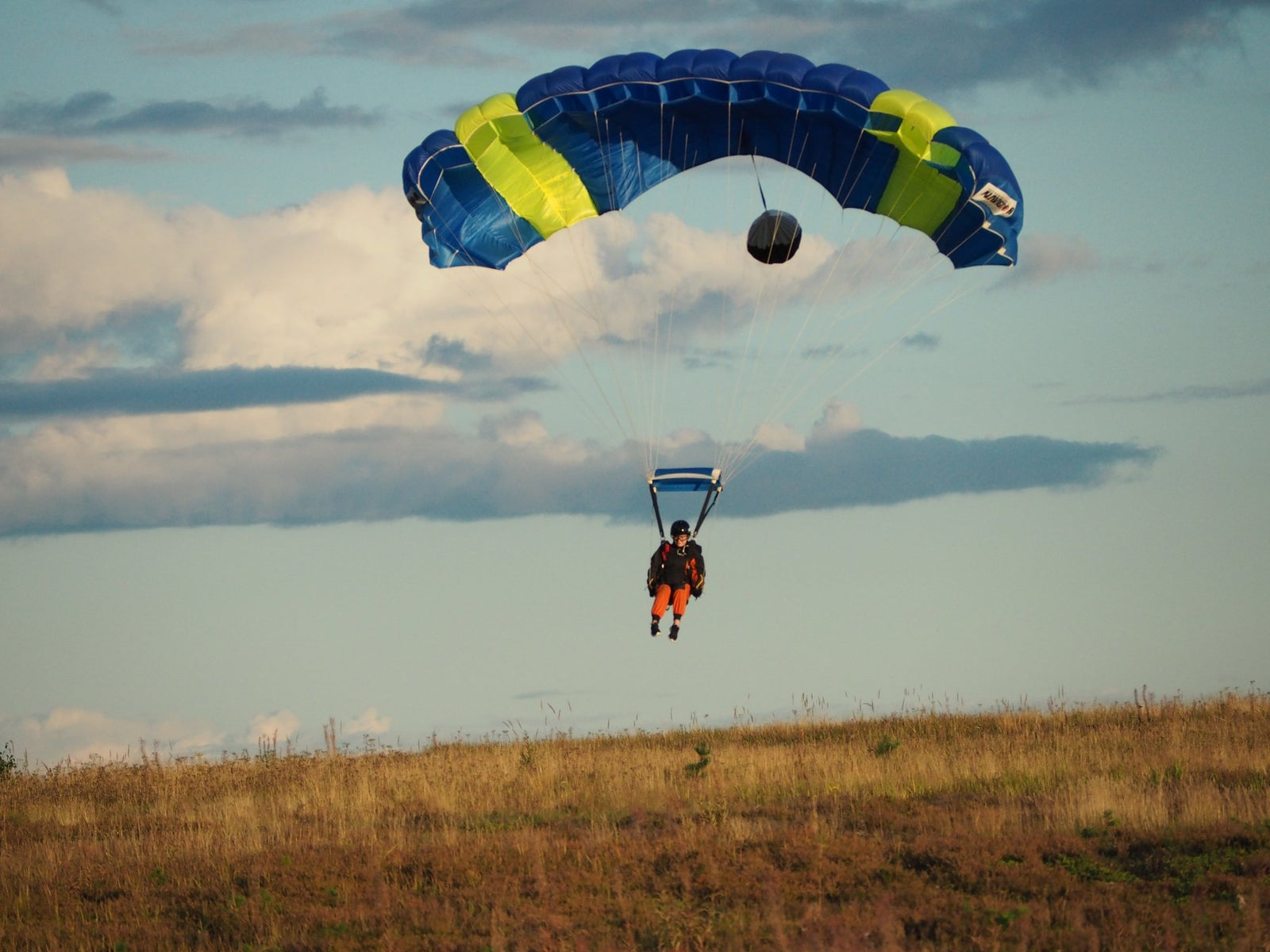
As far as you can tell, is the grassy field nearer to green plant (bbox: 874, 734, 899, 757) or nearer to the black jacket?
green plant (bbox: 874, 734, 899, 757)

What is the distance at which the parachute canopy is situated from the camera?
52.7 feet

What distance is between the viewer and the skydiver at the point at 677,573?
16156 mm

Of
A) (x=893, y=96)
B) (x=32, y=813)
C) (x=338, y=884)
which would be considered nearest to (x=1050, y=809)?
(x=338, y=884)

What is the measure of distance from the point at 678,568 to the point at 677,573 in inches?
2.2

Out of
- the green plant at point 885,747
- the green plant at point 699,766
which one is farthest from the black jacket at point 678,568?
the green plant at point 885,747

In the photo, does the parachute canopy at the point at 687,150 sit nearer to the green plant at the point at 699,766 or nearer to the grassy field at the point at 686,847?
the grassy field at the point at 686,847

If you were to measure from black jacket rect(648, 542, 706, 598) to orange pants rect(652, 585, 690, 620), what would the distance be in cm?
6

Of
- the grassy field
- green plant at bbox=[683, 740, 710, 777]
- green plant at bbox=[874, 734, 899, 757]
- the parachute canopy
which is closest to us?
the grassy field

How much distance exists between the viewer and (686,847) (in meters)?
12.5

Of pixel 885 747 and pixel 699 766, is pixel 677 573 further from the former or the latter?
pixel 885 747

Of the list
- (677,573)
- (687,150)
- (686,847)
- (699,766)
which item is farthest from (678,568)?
(687,150)

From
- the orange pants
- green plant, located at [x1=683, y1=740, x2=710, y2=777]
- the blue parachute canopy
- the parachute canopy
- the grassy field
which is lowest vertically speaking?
Result: the grassy field

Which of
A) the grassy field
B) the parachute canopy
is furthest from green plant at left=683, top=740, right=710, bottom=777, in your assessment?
the parachute canopy

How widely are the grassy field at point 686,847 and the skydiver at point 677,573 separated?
1.92m
